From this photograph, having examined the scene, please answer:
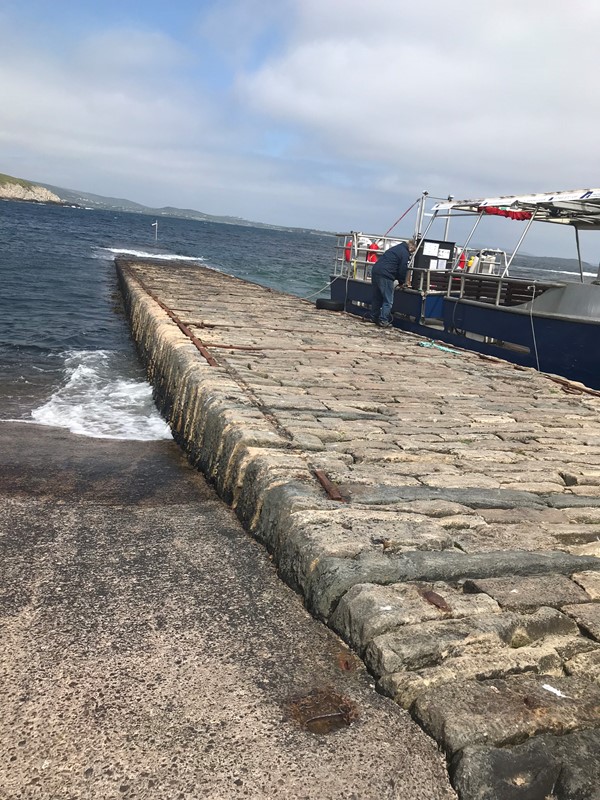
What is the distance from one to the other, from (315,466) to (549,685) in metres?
2.18

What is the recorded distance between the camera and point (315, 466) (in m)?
4.27

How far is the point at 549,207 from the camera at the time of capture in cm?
1196

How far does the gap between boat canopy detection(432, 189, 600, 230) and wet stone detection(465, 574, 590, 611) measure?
29.3ft

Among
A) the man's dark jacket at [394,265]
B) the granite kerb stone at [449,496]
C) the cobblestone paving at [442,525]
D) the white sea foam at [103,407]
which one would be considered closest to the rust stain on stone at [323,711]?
the cobblestone paving at [442,525]

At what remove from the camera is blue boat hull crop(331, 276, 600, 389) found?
33.1 feet

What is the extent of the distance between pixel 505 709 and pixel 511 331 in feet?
33.3

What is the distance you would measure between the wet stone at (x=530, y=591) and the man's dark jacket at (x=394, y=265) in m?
9.81

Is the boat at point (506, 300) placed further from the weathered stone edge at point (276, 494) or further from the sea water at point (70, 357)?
the weathered stone edge at point (276, 494)

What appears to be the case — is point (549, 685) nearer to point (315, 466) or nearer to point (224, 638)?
point (224, 638)

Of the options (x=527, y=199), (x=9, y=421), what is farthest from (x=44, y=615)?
(x=527, y=199)

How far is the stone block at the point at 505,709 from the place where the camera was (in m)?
2.14

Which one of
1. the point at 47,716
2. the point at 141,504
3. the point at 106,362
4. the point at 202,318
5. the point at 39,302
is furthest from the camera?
the point at 39,302

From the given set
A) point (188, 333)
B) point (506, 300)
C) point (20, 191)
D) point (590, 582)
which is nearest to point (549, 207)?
point (506, 300)

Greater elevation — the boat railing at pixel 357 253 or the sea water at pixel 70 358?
the boat railing at pixel 357 253
